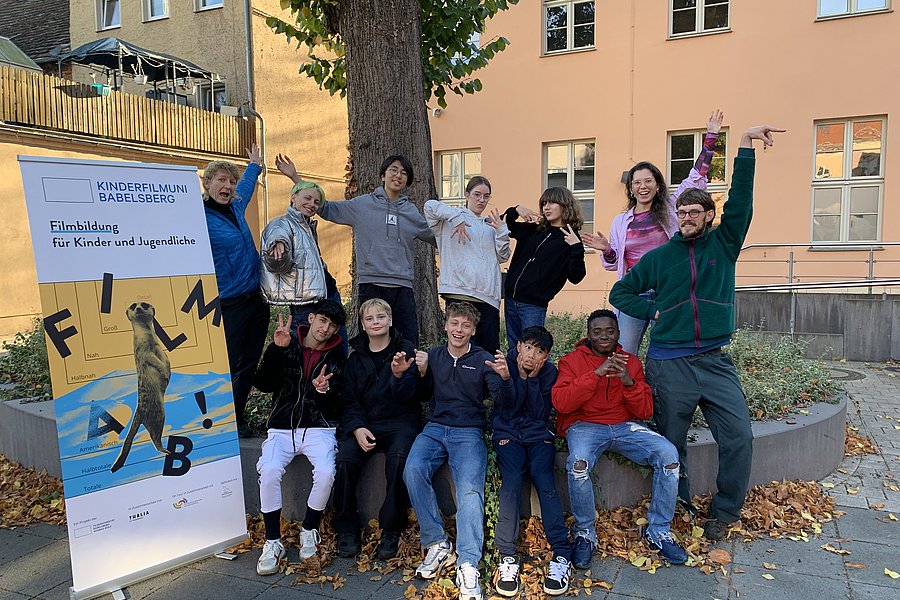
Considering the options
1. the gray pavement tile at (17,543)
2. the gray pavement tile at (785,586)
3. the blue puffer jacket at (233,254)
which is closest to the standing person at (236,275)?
the blue puffer jacket at (233,254)

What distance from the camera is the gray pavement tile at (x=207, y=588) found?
3.31 m

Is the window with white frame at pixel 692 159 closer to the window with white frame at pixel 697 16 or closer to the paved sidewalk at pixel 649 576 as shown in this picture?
the window with white frame at pixel 697 16

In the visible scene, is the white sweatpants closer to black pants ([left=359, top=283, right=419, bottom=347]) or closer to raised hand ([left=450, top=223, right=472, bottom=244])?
black pants ([left=359, top=283, right=419, bottom=347])

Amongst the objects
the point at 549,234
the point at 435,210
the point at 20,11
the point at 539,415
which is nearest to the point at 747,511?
the point at 539,415

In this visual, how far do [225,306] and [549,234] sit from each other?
2179 millimetres

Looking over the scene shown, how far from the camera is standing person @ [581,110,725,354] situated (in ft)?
13.9

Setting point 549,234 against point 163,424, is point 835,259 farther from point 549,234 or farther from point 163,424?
point 163,424

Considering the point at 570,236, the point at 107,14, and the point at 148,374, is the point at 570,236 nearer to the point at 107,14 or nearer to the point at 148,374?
the point at 148,374

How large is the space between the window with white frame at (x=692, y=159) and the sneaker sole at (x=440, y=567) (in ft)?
34.0

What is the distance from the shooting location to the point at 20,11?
60.1 ft

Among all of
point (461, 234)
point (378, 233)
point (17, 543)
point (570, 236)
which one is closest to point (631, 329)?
point (570, 236)

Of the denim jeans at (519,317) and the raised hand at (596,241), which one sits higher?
the raised hand at (596,241)

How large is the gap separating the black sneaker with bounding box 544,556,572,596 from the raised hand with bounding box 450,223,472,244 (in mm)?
2071

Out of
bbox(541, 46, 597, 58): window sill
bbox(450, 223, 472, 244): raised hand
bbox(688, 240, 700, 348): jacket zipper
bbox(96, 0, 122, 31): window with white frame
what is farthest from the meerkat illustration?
bbox(96, 0, 122, 31): window with white frame
